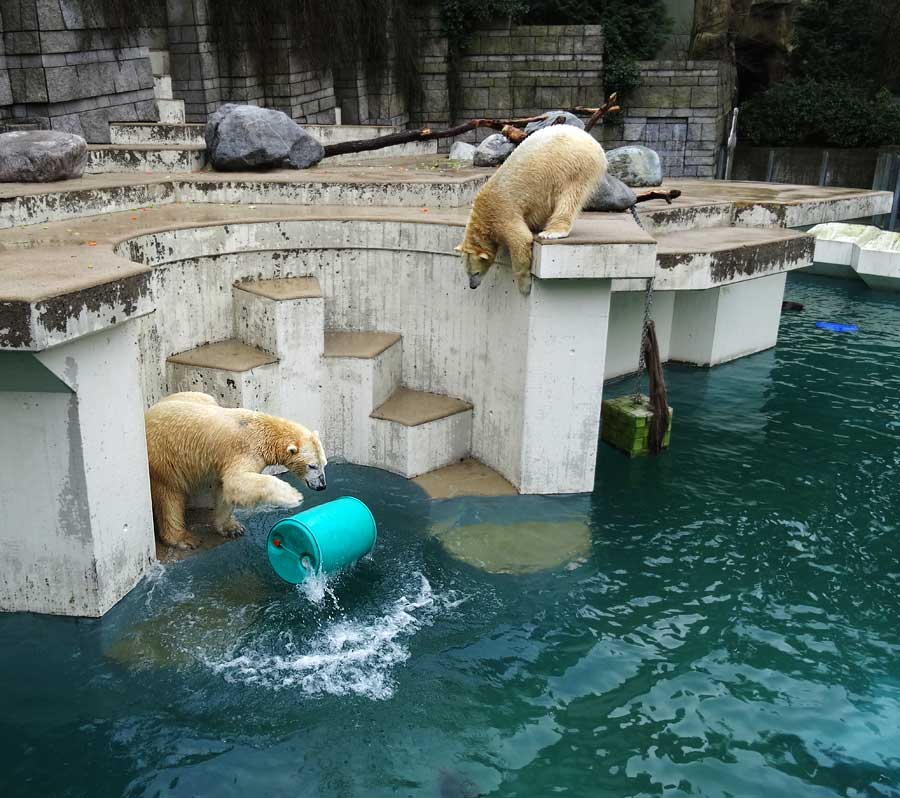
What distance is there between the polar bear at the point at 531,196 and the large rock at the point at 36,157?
5.02 metres

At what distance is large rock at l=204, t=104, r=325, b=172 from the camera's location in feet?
35.7

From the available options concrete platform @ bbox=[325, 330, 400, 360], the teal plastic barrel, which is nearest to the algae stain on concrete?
the teal plastic barrel

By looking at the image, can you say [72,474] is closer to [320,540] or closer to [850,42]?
[320,540]

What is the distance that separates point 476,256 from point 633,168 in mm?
5217

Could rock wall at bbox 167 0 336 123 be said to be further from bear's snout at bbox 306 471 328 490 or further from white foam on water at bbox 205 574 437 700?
white foam on water at bbox 205 574 437 700

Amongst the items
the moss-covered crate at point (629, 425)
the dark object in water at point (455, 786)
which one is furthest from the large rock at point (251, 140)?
the dark object in water at point (455, 786)

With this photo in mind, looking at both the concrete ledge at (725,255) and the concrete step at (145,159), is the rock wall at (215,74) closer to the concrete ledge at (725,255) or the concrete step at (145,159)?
the concrete step at (145,159)

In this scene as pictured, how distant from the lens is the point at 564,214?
7.25 meters

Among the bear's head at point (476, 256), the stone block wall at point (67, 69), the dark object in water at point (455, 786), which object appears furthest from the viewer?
the stone block wall at point (67, 69)

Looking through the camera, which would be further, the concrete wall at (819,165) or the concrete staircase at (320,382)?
the concrete wall at (819,165)

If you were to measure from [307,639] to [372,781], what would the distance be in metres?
1.30

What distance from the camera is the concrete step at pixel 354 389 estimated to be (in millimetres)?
8195

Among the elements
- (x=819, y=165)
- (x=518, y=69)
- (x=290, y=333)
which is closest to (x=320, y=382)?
(x=290, y=333)

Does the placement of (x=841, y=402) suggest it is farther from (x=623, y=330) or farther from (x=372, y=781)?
(x=372, y=781)
